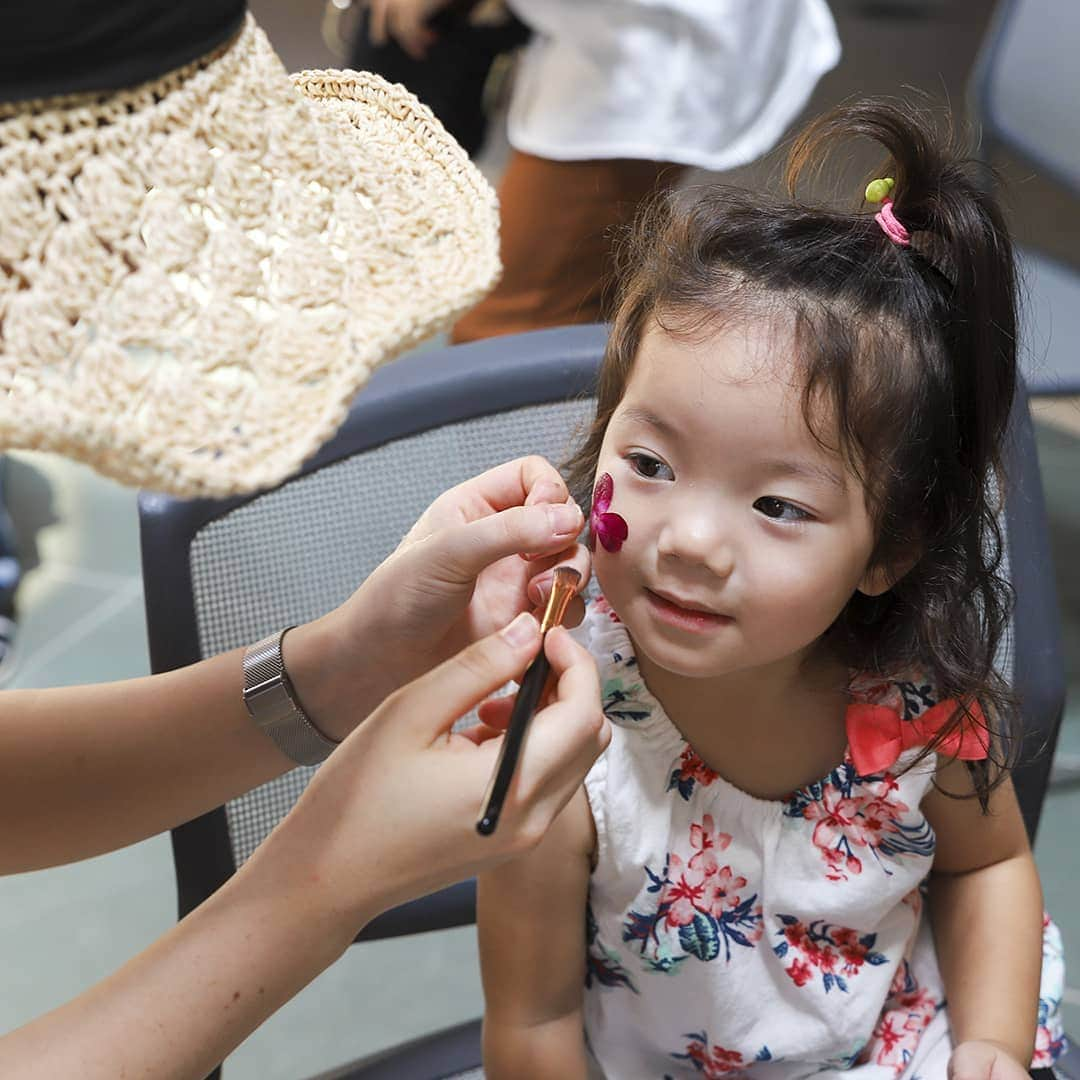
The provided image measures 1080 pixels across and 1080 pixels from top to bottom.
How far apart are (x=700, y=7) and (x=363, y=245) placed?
1.12 metres

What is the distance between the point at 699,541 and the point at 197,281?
0.38m

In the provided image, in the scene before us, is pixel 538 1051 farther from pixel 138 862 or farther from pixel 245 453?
pixel 138 862

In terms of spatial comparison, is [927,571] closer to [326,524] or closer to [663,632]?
[663,632]

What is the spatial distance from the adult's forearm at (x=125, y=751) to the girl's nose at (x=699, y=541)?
25 centimetres

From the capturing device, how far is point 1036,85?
2.34 meters

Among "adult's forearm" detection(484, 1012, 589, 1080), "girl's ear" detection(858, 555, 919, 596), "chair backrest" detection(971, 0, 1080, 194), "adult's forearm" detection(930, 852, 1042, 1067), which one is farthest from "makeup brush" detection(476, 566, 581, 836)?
"chair backrest" detection(971, 0, 1080, 194)

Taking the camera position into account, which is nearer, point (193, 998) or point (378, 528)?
point (193, 998)

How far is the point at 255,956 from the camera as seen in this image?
0.73m

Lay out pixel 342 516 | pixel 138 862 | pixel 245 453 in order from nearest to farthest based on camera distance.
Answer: pixel 245 453, pixel 342 516, pixel 138 862

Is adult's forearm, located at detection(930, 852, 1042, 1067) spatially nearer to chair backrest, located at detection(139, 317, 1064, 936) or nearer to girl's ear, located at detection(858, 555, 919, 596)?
chair backrest, located at detection(139, 317, 1064, 936)

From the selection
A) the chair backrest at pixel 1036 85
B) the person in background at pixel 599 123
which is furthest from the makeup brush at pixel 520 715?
the chair backrest at pixel 1036 85

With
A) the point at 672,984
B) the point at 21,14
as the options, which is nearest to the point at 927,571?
the point at 672,984

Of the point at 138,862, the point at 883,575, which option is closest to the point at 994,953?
the point at 883,575

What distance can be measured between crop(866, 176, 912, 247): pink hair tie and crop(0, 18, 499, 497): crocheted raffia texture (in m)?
0.39
